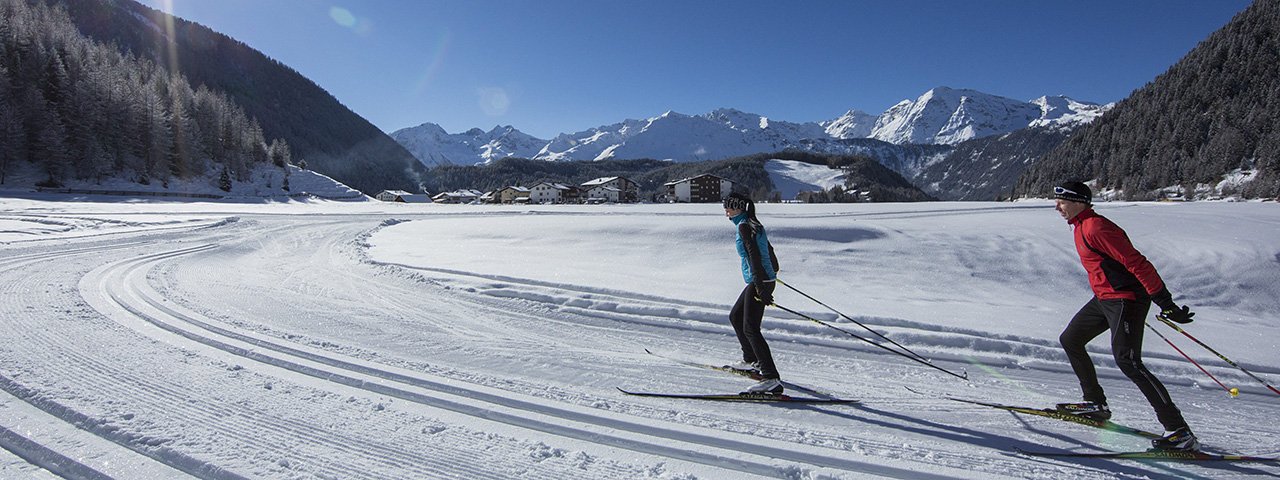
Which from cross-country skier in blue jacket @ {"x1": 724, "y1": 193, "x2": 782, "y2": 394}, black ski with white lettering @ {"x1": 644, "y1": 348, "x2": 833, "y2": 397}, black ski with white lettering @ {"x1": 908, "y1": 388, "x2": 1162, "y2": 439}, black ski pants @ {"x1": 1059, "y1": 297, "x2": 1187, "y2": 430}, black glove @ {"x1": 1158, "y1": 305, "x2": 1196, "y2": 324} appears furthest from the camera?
black ski with white lettering @ {"x1": 644, "y1": 348, "x2": 833, "y2": 397}

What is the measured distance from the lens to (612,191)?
89.8m

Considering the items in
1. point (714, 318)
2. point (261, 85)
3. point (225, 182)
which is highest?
point (261, 85)

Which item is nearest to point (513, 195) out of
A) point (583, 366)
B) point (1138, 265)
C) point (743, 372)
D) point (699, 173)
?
point (699, 173)

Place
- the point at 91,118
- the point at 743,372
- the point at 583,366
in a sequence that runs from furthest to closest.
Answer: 1. the point at 91,118
2. the point at 583,366
3. the point at 743,372

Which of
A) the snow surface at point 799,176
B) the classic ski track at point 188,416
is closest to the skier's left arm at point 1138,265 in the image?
the classic ski track at point 188,416

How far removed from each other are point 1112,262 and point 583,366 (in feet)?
13.8

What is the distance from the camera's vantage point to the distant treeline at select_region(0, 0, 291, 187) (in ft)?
148

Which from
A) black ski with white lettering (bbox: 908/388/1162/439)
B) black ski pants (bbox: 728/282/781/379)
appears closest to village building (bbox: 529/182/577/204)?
black ski pants (bbox: 728/282/781/379)

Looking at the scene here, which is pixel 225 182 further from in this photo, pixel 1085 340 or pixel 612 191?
pixel 1085 340

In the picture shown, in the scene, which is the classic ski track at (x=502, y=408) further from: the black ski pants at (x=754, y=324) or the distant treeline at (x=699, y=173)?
the distant treeline at (x=699, y=173)

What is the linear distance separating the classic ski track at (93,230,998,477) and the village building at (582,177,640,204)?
77.3m

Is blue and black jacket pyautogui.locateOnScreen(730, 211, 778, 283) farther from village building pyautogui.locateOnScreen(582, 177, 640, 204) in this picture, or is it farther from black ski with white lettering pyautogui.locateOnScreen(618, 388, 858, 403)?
village building pyautogui.locateOnScreen(582, 177, 640, 204)

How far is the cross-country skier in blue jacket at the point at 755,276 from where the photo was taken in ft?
14.2

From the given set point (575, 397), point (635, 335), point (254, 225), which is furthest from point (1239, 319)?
point (254, 225)
